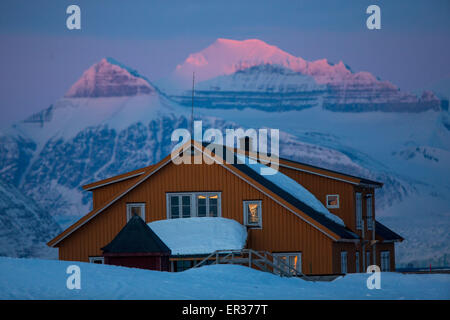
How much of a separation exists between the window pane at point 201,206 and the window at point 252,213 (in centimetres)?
209

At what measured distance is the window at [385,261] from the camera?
5946cm

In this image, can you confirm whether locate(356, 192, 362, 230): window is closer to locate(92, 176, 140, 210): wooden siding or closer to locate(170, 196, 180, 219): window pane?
locate(170, 196, 180, 219): window pane

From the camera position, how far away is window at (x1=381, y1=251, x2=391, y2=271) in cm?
5946

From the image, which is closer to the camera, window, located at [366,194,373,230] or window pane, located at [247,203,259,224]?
window pane, located at [247,203,259,224]

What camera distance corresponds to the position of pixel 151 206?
166ft

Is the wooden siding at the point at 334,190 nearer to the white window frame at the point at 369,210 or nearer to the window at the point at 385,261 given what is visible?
the white window frame at the point at 369,210

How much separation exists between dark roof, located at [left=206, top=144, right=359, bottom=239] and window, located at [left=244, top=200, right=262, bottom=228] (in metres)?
1.10

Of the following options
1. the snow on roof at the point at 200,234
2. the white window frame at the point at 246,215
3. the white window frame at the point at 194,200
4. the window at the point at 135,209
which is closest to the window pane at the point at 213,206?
the white window frame at the point at 194,200

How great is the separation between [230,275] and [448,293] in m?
6.63

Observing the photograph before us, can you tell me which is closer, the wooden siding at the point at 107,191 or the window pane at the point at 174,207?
the window pane at the point at 174,207

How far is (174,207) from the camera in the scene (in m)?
50.4

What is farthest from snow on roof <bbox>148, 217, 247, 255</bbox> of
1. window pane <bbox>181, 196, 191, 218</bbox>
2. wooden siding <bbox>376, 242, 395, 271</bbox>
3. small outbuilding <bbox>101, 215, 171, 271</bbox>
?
wooden siding <bbox>376, 242, 395, 271</bbox>

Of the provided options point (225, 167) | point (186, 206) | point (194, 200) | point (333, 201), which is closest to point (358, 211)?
point (333, 201)
